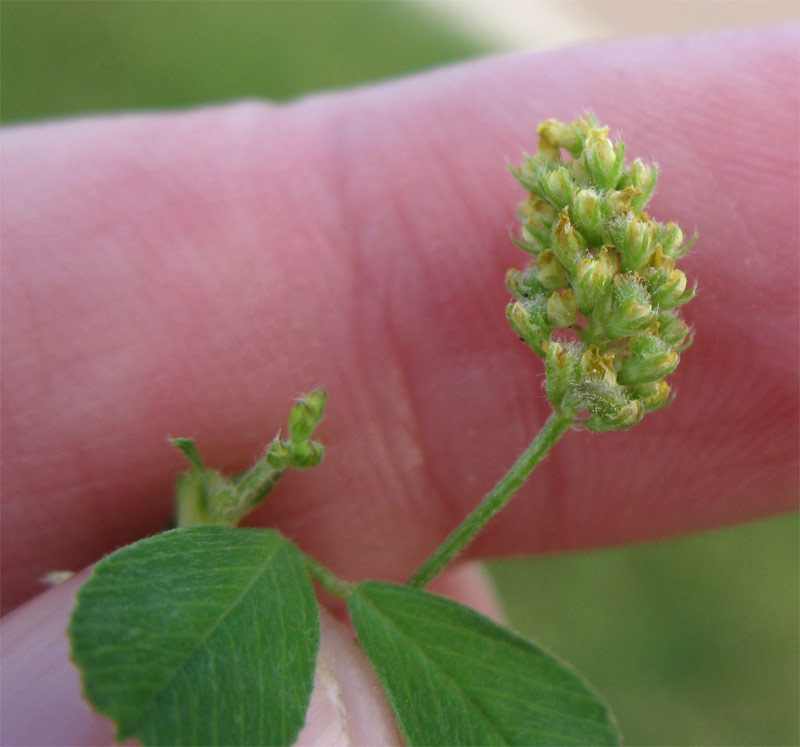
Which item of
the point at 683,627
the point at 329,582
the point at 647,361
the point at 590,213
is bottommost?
the point at 683,627

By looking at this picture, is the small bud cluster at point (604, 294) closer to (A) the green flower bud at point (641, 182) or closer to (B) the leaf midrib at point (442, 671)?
(A) the green flower bud at point (641, 182)

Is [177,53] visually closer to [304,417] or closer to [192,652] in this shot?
[304,417]

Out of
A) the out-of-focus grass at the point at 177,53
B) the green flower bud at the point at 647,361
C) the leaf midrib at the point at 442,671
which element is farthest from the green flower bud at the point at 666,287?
the out-of-focus grass at the point at 177,53

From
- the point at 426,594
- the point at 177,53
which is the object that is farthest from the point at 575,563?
the point at 177,53

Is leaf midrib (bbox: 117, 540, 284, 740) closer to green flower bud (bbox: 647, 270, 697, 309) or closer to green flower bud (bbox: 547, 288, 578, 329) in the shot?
green flower bud (bbox: 547, 288, 578, 329)

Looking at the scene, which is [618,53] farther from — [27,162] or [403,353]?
[27,162]

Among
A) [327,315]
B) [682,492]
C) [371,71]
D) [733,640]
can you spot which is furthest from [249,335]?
[371,71]
